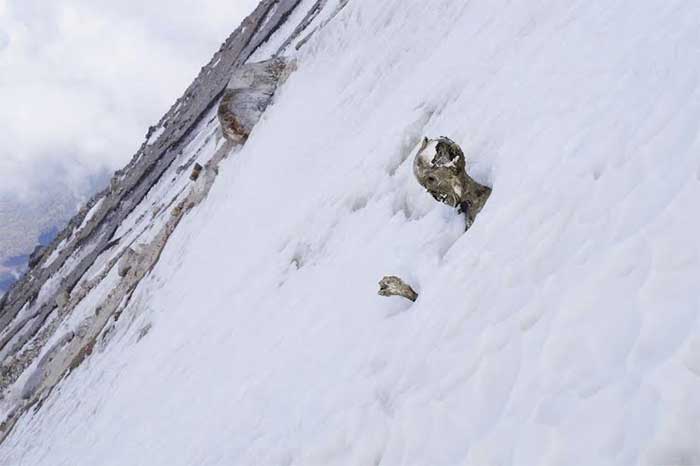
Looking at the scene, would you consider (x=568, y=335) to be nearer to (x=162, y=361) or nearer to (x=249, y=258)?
(x=249, y=258)

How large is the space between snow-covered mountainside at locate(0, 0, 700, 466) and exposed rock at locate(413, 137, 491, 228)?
28 centimetres

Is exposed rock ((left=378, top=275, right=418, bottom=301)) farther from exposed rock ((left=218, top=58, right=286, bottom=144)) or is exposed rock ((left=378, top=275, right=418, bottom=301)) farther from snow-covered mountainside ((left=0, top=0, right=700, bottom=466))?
exposed rock ((left=218, top=58, right=286, bottom=144))

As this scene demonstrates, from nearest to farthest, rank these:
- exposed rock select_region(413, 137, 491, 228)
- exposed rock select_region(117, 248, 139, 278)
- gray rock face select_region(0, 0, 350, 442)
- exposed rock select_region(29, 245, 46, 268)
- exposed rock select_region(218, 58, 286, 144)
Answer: exposed rock select_region(413, 137, 491, 228) → exposed rock select_region(218, 58, 286, 144) → gray rock face select_region(0, 0, 350, 442) → exposed rock select_region(117, 248, 139, 278) → exposed rock select_region(29, 245, 46, 268)

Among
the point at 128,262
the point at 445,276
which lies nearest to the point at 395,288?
the point at 445,276

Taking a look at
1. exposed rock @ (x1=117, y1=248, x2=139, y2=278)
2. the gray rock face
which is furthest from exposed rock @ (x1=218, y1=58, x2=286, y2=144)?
exposed rock @ (x1=117, y1=248, x2=139, y2=278)

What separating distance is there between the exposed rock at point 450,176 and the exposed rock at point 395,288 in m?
0.95

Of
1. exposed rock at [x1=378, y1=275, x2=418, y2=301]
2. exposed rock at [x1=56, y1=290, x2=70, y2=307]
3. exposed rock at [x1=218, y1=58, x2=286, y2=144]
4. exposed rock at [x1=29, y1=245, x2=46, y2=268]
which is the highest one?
exposed rock at [x1=218, y1=58, x2=286, y2=144]

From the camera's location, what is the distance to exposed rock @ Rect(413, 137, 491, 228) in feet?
20.4

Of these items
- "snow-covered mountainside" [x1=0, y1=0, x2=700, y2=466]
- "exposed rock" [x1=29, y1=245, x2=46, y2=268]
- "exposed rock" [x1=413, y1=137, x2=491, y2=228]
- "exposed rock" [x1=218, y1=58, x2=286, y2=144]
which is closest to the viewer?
"snow-covered mountainside" [x1=0, y1=0, x2=700, y2=466]

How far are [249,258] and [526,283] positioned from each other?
8571mm

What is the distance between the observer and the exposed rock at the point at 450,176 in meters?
6.20

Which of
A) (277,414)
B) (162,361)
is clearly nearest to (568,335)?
(277,414)

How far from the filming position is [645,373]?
3.20 m

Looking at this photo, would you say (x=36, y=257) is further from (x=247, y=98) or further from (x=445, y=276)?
(x=445, y=276)
